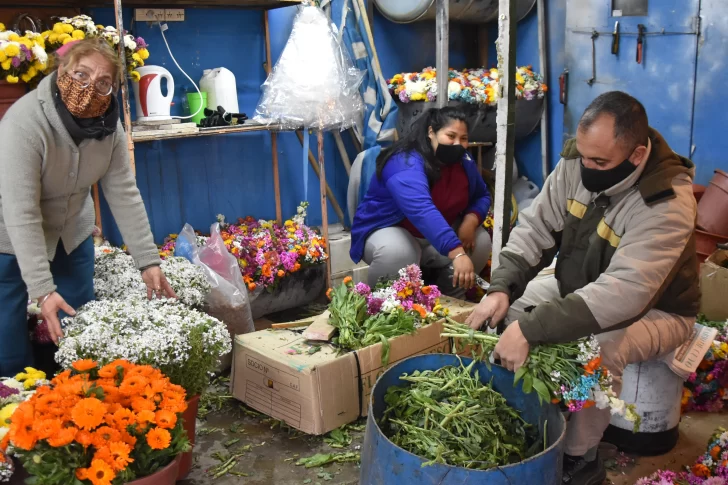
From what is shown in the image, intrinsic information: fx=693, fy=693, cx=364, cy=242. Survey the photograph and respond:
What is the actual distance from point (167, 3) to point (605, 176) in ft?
10.0

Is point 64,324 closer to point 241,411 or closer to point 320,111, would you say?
point 241,411

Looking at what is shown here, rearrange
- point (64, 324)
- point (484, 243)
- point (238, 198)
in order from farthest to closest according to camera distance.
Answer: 1. point (238, 198)
2. point (484, 243)
3. point (64, 324)

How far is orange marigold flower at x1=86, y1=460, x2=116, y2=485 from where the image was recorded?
1.96 meters

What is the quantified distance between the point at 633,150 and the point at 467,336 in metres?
0.92

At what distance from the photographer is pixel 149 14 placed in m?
4.41

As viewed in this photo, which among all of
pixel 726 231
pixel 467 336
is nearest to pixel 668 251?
pixel 467 336

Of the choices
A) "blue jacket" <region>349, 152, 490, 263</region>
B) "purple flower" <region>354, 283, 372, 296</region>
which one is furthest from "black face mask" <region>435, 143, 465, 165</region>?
"purple flower" <region>354, 283, 372, 296</region>

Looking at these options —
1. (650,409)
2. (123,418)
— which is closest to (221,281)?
(123,418)

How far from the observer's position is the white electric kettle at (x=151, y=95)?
4086 millimetres

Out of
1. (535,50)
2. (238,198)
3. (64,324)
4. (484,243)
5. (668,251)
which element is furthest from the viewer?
(535,50)

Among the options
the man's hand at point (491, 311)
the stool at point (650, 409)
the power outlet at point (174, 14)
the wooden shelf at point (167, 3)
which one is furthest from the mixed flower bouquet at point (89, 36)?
the stool at point (650, 409)

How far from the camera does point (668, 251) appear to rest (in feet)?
8.10

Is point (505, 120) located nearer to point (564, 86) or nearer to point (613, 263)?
point (613, 263)

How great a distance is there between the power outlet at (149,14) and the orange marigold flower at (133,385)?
2.91 metres
